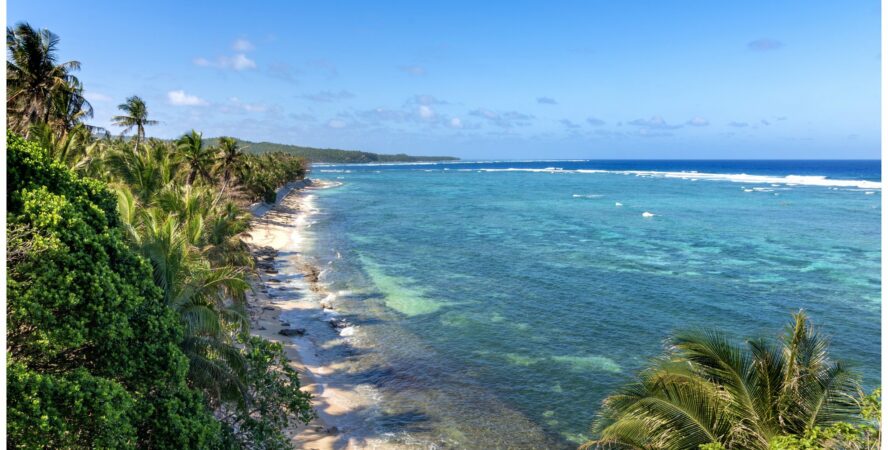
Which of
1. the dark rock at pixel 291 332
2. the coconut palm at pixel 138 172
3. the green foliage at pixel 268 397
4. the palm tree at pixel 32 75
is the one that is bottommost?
the dark rock at pixel 291 332

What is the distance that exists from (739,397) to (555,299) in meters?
19.6

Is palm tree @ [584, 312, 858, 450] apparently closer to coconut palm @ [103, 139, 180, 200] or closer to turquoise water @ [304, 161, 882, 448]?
turquoise water @ [304, 161, 882, 448]

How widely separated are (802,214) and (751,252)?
2861 centimetres

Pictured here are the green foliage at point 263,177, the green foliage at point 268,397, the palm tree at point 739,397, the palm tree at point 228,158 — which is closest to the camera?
the palm tree at point 739,397

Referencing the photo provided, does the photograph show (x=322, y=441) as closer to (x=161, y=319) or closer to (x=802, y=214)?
(x=161, y=319)

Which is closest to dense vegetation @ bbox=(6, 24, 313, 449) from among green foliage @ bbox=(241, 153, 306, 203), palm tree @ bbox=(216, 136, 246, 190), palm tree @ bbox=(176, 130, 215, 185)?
palm tree @ bbox=(176, 130, 215, 185)

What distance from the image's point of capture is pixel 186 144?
35188 mm

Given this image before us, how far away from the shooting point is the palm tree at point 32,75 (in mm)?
24562

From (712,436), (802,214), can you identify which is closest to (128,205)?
(712,436)

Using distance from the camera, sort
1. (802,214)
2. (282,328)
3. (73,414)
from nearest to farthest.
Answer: (73,414) → (282,328) → (802,214)

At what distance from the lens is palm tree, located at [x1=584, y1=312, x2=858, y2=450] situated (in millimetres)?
8102

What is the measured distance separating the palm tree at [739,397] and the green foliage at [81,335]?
7.07 m

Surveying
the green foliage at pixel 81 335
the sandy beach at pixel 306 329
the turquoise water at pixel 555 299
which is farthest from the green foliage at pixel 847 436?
the sandy beach at pixel 306 329

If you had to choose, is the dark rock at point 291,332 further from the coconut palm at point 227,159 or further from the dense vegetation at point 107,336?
the coconut palm at point 227,159
